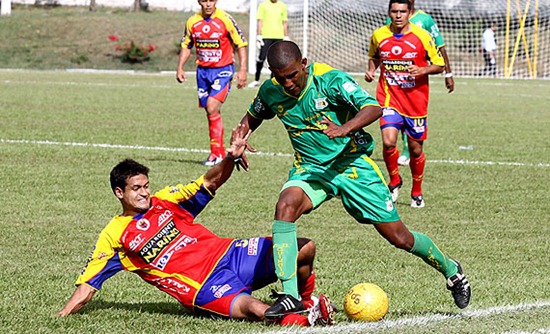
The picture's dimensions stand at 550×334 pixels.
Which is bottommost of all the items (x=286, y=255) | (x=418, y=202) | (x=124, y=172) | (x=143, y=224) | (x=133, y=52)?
(x=133, y=52)

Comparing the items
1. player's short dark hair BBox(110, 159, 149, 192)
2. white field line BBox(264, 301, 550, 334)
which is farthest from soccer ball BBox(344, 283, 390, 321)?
player's short dark hair BBox(110, 159, 149, 192)

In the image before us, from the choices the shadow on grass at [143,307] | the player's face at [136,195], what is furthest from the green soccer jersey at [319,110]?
the shadow on grass at [143,307]

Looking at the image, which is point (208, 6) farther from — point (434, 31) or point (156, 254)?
point (156, 254)

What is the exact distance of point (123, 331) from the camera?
18.2 feet

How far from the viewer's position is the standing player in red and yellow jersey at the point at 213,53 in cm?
1343

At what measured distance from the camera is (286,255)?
5.71 m

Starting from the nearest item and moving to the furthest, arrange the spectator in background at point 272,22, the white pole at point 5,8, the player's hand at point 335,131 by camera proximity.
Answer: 1. the player's hand at point 335,131
2. the spectator in background at point 272,22
3. the white pole at point 5,8

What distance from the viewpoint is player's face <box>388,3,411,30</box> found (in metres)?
10.5

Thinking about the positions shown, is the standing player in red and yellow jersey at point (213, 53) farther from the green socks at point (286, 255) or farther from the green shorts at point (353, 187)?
the green socks at point (286, 255)

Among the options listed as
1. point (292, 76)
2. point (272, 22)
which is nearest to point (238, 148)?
point (292, 76)

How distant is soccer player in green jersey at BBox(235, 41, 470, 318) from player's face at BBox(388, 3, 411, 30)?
14.7 feet

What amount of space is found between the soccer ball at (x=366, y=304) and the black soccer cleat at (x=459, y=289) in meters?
0.50

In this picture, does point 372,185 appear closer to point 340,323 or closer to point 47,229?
point 340,323

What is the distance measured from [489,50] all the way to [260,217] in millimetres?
26557
